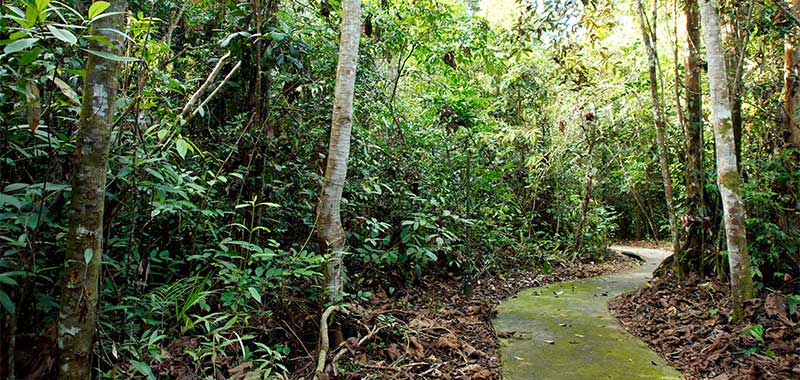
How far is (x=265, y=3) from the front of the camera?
155 inches

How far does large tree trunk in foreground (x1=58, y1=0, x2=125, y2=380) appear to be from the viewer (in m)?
1.73

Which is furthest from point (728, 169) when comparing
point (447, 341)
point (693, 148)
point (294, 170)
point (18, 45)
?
point (18, 45)

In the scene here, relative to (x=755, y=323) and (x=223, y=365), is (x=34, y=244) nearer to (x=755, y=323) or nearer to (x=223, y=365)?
(x=223, y=365)

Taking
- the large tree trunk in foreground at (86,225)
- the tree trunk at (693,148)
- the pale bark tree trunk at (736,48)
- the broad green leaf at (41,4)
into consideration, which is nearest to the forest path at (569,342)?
the tree trunk at (693,148)

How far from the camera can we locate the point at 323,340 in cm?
305

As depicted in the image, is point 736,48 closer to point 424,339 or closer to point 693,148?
point 693,148

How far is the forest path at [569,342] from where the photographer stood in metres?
3.61

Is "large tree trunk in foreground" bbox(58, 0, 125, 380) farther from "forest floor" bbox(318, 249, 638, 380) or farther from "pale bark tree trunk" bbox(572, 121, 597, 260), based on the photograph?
"pale bark tree trunk" bbox(572, 121, 597, 260)

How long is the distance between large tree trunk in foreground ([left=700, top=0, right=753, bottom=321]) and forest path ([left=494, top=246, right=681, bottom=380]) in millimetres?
974

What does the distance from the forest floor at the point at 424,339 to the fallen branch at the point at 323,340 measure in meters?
0.12

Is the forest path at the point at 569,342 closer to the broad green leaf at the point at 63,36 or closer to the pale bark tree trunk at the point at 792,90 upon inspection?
the pale bark tree trunk at the point at 792,90

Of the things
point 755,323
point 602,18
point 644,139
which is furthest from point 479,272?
point 644,139

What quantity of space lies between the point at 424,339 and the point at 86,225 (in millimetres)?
2801

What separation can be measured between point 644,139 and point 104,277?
8.71m
